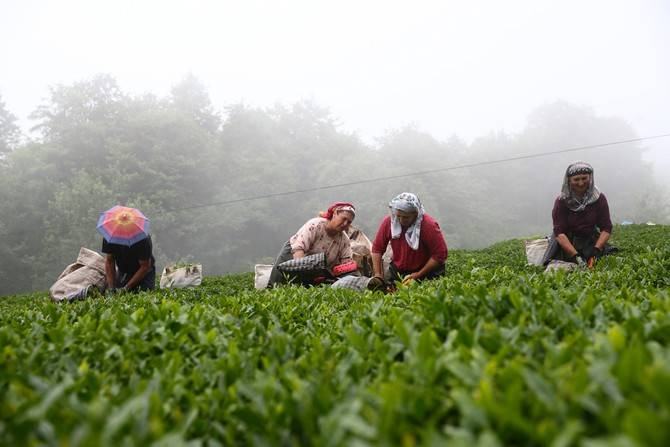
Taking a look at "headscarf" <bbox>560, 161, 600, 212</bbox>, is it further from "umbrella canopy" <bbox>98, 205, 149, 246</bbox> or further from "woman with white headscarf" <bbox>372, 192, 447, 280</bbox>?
"umbrella canopy" <bbox>98, 205, 149, 246</bbox>

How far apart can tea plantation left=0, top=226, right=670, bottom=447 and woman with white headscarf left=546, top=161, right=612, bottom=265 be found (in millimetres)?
3462

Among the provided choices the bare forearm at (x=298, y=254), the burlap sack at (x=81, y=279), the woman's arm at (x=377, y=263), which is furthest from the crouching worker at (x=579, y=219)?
the burlap sack at (x=81, y=279)

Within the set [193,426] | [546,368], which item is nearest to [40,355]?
[193,426]

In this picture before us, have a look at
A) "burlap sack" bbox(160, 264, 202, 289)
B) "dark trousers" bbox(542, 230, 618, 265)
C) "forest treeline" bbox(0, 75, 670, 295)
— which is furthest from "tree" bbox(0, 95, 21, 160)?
"dark trousers" bbox(542, 230, 618, 265)

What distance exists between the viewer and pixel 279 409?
1.13 m

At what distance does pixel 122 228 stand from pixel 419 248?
398 cm

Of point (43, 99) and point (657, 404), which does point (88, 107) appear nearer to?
point (43, 99)

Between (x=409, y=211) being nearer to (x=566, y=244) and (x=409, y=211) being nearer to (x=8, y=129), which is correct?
(x=566, y=244)

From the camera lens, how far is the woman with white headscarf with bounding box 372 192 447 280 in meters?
5.23

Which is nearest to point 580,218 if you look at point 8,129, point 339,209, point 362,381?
point 339,209

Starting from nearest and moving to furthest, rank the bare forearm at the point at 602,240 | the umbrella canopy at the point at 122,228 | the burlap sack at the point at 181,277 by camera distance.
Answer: the bare forearm at the point at 602,240 → the umbrella canopy at the point at 122,228 → the burlap sack at the point at 181,277

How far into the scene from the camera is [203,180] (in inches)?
1368

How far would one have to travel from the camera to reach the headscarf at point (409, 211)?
5.16 metres

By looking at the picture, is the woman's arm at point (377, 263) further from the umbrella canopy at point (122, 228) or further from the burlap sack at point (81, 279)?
the burlap sack at point (81, 279)
